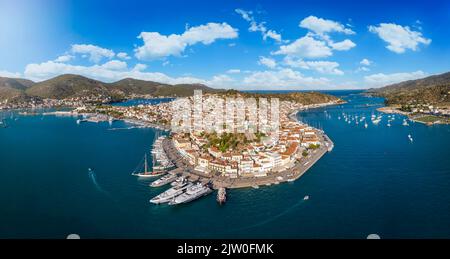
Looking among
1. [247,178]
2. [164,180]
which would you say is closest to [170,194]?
[164,180]

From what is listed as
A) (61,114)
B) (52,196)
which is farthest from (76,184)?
(61,114)

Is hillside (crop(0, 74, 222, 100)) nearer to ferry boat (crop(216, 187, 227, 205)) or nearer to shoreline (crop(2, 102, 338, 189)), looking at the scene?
shoreline (crop(2, 102, 338, 189))

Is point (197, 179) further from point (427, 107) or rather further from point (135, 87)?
point (135, 87)

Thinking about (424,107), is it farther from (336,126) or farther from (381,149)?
(381,149)

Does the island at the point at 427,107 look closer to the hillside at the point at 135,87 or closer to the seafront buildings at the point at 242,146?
the seafront buildings at the point at 242,146

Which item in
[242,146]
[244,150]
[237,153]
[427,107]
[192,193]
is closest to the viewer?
[192,193]

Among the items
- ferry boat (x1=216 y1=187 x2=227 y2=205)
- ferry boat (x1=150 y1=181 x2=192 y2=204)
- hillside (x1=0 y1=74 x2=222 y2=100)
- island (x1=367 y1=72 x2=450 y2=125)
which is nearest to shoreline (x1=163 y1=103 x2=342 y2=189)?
ferry boat (x1=216 y1=187 x2=227 y2=205)

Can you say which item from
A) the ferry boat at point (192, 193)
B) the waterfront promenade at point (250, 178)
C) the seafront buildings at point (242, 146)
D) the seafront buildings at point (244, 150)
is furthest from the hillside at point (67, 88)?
the ferry boat at point (192, 193)
